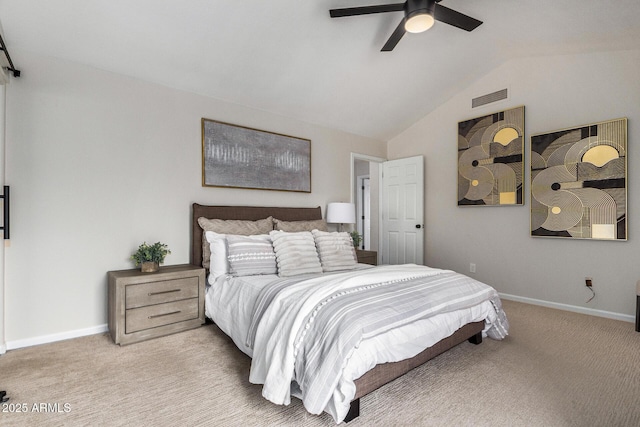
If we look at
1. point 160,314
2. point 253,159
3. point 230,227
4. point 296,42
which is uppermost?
point 296,42

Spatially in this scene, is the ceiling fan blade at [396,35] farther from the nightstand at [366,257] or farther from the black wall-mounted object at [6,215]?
the black wall-mounted object at [6,215]

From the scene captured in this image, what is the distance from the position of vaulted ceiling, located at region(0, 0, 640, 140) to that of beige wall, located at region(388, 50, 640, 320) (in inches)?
8.7

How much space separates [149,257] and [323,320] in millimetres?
1959

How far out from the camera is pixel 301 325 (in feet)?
5.52

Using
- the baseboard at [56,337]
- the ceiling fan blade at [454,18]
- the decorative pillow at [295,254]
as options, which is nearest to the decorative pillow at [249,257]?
the decorative pillow at [295,254]

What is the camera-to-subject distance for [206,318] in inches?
120

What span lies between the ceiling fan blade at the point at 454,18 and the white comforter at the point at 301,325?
6.54 ft

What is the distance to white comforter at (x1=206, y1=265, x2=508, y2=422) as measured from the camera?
5.04 ft

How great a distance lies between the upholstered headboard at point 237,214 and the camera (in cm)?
323

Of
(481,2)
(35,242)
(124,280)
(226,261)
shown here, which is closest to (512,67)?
(481,2)

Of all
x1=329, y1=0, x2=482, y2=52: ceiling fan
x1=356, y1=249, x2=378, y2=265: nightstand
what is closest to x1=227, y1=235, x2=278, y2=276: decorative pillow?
x1=356, y1=249, x2=378, y2=265: nightstand

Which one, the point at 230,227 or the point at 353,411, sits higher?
the point at 230,227

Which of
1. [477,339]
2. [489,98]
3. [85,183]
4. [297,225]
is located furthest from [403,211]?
[85,183]

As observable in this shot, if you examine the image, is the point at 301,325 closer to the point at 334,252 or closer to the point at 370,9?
the point at 334,252
